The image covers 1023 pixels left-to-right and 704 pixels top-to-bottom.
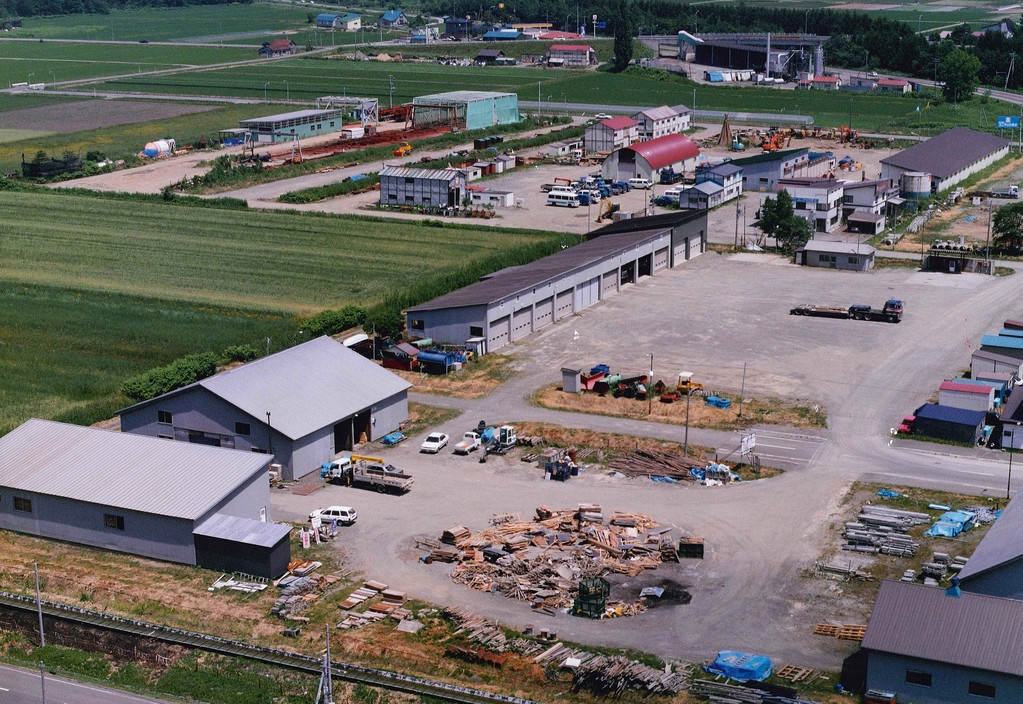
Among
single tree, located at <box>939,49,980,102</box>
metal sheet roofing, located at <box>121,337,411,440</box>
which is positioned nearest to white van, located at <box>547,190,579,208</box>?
metal sheet roofing, located at <box>121,337,411,440</box>

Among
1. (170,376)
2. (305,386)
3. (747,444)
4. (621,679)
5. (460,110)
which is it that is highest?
(460,110)

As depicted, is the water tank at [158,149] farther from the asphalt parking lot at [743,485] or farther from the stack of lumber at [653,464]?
the stack of lumber at [653,464]

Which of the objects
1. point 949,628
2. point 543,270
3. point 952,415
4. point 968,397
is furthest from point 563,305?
point 949,628

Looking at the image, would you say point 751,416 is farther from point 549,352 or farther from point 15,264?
point 15,264

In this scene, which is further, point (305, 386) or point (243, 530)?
point (305, 386)

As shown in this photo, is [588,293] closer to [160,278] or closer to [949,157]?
[160,278]

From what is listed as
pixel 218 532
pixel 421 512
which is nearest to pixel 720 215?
pixel 421 512
